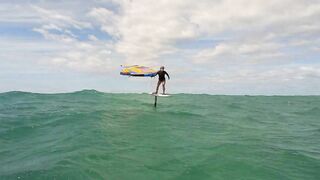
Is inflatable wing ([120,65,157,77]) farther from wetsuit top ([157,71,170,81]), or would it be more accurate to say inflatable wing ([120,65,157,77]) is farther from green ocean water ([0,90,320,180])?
green ocean water ([0,90,320,180])

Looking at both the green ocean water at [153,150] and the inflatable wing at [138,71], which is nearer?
the green ocean water at [153,150]

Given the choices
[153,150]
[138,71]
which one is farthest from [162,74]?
[153,150]

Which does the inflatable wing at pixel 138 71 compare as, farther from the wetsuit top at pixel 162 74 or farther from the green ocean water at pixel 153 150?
the green ocean water at pixel 153 150

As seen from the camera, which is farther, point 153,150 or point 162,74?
point 162,74

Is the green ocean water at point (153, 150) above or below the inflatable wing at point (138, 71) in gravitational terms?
below

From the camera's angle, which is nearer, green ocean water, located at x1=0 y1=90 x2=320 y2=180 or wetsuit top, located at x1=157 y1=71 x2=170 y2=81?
green ocean water, located at x1=0 y1=90 x2=320 y2=180

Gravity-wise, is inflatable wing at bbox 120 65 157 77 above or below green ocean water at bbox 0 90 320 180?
above

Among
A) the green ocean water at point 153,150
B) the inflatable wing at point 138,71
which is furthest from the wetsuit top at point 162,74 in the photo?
the green ocean water at point 153,150

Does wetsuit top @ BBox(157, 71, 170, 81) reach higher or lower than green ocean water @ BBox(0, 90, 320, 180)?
higher

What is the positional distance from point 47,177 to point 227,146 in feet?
28.5

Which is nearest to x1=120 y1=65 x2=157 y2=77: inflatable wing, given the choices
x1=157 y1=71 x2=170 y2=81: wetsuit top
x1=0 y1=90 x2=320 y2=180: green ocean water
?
x1=157 y1=71 x2=170 y2=81: wetsuit top

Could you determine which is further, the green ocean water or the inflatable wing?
the inflatable wing

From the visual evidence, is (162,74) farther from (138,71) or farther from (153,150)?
(153,150)

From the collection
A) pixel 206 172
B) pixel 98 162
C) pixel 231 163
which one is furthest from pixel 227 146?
pixel 98 162
